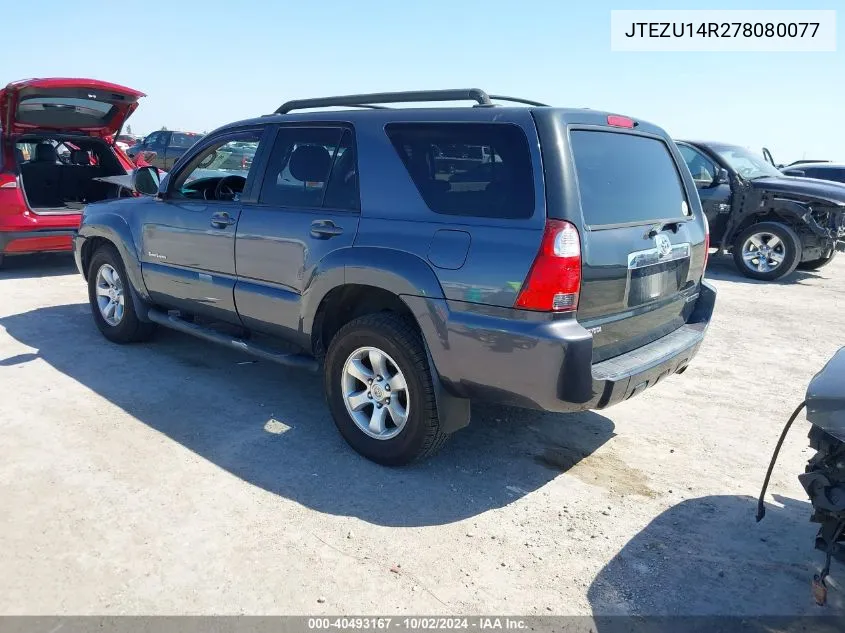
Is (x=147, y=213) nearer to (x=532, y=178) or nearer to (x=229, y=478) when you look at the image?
(x=229, y=478)

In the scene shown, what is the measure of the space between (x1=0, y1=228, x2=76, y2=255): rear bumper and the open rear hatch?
21.3 feet

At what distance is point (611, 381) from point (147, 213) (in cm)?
375

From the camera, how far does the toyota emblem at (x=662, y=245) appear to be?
11.3 feet

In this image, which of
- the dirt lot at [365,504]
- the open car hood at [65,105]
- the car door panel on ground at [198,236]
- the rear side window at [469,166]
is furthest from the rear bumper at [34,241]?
the rear side window at [469,166]

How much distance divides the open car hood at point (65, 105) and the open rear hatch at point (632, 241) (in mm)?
5904

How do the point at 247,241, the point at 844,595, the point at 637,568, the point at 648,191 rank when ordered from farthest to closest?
the point at 247,241
the point at 648,191
the point at 637,568
the point at 844,595

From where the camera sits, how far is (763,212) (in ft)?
30.1

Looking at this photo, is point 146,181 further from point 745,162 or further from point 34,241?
point 745,162

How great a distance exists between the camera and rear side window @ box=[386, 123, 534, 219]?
3.02 meters

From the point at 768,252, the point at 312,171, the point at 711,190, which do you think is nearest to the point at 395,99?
the point at 312,171

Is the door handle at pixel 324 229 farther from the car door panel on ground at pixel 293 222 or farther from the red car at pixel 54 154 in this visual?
the red car at pixel 54 154

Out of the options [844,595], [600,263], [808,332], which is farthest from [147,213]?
[808,332]

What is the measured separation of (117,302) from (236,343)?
1824mm

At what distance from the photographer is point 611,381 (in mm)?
3029
